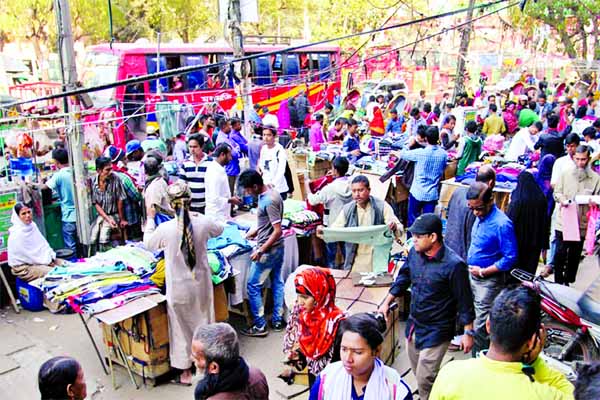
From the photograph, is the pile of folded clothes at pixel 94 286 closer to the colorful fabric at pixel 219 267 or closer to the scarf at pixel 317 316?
the colorful fabric at pixel 219 267

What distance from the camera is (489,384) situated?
2.37 meters

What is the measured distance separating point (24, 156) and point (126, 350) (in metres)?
5.58

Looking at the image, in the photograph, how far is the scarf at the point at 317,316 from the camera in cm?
383

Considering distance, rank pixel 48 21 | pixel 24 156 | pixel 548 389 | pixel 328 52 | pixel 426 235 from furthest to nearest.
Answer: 1. pixel 48 21
2. pixel 328 52
3. pixel 24 156
4. pixel 426 235
5. pixel 548 389

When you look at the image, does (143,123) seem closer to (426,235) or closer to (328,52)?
(328,52)

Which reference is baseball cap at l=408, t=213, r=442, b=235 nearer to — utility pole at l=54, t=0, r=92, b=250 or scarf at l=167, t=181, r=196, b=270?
scarf at l=167, t=181, r=196, b=270

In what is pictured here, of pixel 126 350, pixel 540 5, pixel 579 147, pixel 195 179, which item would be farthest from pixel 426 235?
pixel 540 5

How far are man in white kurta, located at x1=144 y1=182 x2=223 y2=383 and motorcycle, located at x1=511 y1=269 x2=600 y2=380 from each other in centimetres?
272

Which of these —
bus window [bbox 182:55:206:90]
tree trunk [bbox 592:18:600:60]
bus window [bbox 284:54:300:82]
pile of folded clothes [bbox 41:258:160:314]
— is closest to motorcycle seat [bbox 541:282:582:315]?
pile of folded clothes [bbox 41:258:160:314]

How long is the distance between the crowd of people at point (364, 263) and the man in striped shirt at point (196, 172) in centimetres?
2

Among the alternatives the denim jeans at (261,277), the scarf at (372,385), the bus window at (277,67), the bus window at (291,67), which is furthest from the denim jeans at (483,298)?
the bus window at (291,67)

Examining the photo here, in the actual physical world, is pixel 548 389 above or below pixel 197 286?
above

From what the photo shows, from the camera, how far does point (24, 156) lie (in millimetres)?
9469

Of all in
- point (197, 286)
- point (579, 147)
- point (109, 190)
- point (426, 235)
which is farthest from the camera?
point (109, 190)
